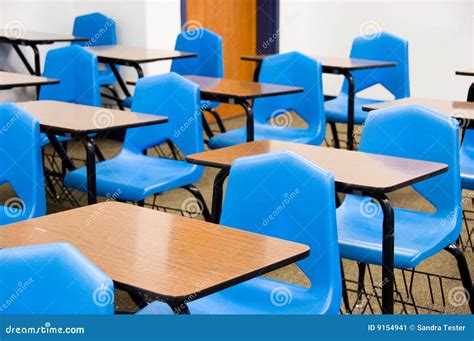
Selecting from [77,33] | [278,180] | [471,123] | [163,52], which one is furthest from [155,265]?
[77,33]

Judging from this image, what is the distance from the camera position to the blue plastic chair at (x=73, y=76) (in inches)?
197

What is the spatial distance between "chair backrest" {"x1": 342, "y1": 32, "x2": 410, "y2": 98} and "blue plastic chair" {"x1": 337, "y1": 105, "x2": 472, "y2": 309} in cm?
254

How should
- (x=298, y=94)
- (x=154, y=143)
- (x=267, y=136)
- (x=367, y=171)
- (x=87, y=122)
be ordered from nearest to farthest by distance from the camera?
1. (x=367, y=171)
2. (x=87, y=122)
3. (x=154, y=143)
4. (x=267, y=136)
5. (x=298, y=94)

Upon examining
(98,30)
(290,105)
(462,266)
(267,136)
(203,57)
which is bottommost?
(462,266)

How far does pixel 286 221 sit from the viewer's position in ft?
8.07

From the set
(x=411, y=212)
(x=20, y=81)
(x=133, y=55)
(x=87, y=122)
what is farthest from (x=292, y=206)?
(x=133, y=55)

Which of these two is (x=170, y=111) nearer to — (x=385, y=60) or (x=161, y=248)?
(x=161, y=248)

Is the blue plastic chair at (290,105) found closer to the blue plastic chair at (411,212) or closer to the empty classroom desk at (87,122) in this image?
the empty classroom desk at (87,122)

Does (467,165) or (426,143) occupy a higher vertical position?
(426,143)

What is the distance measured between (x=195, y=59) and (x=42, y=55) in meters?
1.79

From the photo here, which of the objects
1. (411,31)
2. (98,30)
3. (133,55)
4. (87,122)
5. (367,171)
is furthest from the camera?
(411,31)

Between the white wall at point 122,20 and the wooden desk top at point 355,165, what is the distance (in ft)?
13.4

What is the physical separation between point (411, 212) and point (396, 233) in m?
0.29

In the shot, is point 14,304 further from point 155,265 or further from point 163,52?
point 163,52
